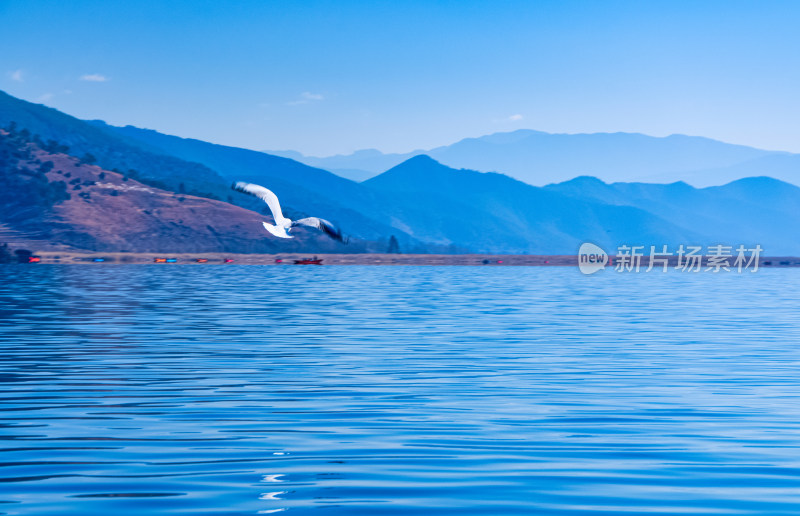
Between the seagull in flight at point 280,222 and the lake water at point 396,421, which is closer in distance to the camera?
the lake water at point 396,421

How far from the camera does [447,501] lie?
1561cm

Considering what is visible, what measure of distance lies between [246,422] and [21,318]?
35.2 meters

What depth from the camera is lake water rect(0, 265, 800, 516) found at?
16031mm

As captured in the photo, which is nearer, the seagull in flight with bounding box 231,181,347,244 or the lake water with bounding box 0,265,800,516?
the lake water with bounding box 0,265,800,516

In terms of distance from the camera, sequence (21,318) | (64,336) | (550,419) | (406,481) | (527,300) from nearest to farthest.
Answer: (406,481) → (550,419) → (64,336) → (21,318) → (527,300)

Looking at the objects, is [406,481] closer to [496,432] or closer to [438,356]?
[496,432]

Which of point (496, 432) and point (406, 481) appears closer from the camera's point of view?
point (406, 481)

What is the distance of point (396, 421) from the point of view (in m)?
22.6

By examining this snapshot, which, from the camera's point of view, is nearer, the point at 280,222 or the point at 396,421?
the point at 396,421

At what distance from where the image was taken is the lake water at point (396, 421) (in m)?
16.0

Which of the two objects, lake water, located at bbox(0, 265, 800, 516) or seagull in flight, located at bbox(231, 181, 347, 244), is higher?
seagull in flight, located at bbox(231, 181, 347, 244)

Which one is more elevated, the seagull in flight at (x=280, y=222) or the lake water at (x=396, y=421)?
the seagull in flight at (x=280, y=222)

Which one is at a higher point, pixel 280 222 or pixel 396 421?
pixel 280 222

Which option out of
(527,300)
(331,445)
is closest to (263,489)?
(331,445)
